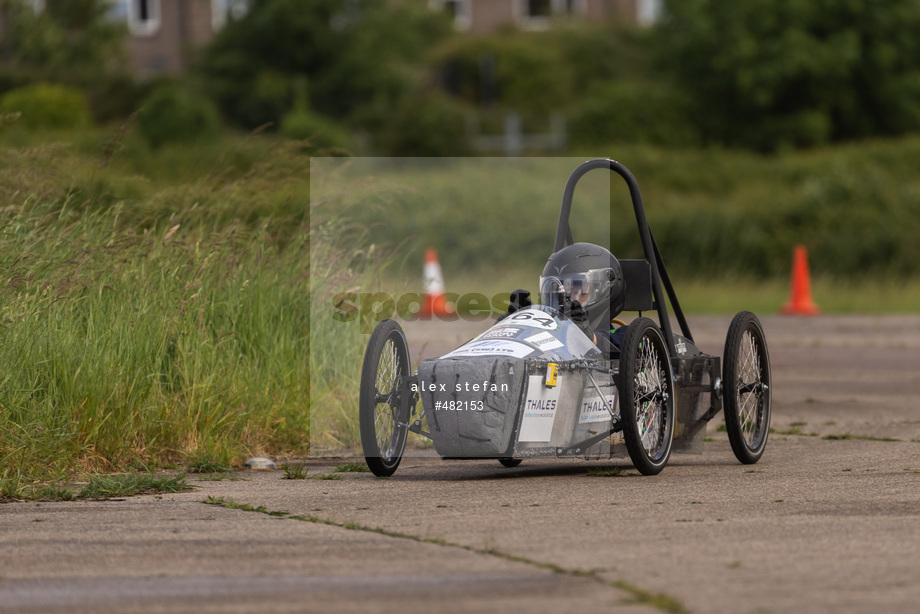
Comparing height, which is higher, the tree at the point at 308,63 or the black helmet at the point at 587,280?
the tree at the point at 308,63

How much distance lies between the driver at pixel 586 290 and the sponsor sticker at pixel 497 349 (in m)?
0.54

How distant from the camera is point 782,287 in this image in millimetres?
29016

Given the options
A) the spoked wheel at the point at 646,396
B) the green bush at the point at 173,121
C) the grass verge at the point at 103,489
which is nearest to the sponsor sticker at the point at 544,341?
the spoked wheel at the point at 646,396

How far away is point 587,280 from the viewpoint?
8.80 meters

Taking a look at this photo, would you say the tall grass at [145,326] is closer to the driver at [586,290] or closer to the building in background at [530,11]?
the driver at [586,290]

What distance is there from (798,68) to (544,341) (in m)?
38.4

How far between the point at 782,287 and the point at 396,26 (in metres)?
33.0

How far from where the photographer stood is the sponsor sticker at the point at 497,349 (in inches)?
317

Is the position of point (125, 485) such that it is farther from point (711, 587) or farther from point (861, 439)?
point (861, 439)

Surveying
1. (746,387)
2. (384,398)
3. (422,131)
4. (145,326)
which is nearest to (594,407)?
(384,398)

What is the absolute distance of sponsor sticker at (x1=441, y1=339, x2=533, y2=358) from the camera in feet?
26.5

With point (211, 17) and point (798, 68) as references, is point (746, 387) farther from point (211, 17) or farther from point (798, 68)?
point (211, 17)

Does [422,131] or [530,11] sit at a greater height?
[530,11]

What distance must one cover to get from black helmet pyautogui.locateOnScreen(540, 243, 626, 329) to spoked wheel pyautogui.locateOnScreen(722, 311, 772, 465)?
73 cm
